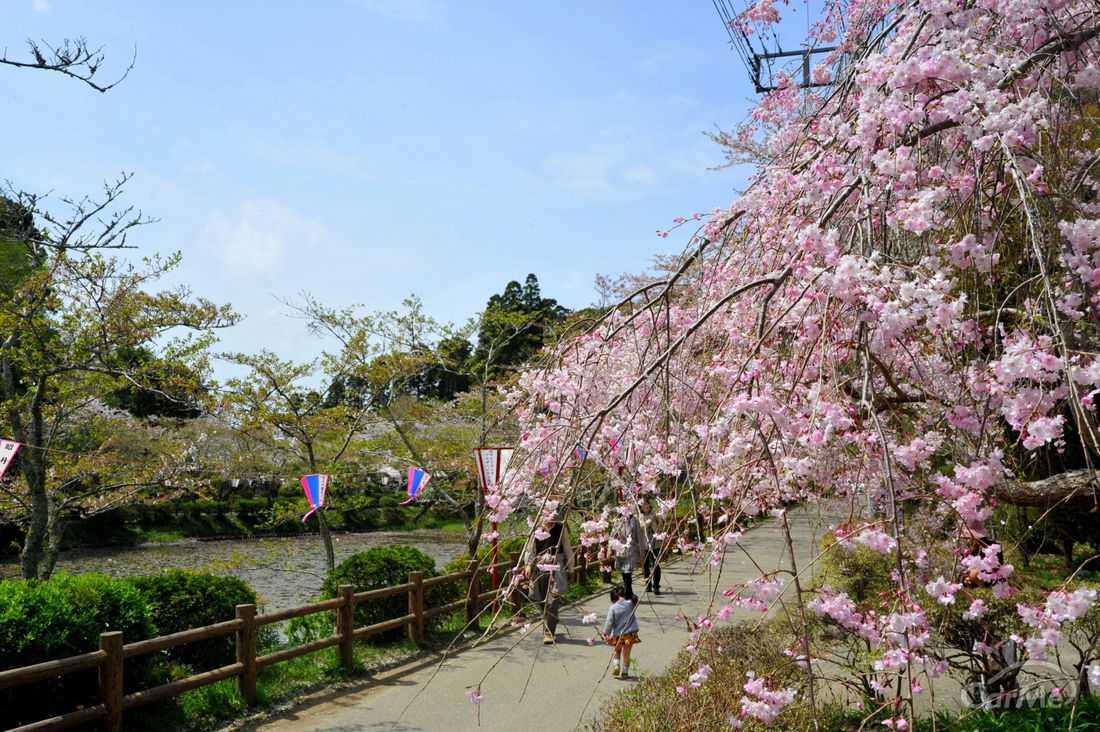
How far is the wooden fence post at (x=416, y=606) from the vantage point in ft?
27.3

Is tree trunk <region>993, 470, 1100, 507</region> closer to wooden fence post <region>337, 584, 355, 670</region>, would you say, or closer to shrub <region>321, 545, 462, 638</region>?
wooden fence post <region>337, 584, 355, 670</region>

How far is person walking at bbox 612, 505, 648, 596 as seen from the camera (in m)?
4.27

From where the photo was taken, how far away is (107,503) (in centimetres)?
903

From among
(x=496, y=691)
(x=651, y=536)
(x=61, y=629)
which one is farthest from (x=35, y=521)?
(x=651, y=536)

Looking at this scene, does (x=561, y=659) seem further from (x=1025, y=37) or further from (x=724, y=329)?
(x=1025, y=37)

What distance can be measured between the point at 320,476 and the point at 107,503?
8.27 feet

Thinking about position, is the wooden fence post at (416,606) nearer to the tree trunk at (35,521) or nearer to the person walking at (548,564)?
the person walking at (548,564)

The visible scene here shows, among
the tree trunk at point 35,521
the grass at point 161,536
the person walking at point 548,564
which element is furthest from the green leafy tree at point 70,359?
the grass at point 161,536

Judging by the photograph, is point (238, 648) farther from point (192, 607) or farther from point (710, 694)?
point (710, 694)

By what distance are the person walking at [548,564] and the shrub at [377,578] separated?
1473 millimetres

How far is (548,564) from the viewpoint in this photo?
213 inches

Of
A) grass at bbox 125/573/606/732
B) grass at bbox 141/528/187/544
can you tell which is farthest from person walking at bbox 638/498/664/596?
grass at bbox 141/528/187/544

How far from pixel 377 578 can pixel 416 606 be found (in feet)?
1.81

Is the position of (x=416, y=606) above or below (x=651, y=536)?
below
